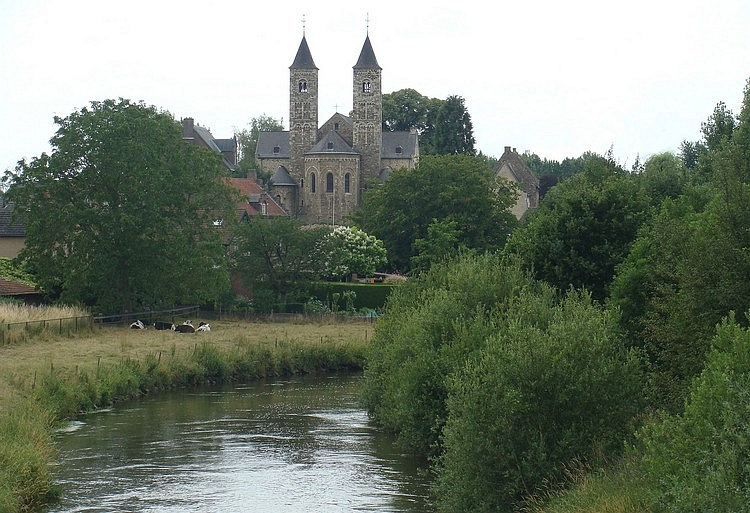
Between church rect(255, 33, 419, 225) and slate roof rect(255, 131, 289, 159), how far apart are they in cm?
381

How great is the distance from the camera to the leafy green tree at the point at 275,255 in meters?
66.3

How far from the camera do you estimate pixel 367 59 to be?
361 ft

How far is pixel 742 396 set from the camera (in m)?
15.2

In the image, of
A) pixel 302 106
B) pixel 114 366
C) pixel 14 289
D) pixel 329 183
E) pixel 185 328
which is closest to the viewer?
pixel 114 366

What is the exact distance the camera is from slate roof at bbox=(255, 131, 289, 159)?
118 meters

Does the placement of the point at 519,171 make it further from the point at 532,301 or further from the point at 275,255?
the point at 532,301

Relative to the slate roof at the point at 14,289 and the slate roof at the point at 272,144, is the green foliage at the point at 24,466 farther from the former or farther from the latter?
the slate roof at the point at 272,144

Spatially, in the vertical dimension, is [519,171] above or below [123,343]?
above

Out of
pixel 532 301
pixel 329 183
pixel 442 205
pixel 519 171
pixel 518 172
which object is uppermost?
pixel 519 171

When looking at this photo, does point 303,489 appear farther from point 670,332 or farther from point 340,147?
point 340,147

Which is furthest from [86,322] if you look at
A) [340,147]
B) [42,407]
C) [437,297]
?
[340,147]

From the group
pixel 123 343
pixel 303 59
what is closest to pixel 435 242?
pixel 123 343

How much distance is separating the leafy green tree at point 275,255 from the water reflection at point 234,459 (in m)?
24.8

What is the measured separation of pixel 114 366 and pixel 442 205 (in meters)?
38.6
